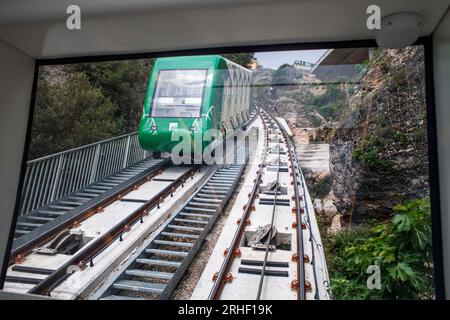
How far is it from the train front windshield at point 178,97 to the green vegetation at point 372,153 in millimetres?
1538

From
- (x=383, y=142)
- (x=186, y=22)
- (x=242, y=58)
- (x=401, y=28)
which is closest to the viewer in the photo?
(x=401, y=28)

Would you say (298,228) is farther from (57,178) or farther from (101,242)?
(57,178)

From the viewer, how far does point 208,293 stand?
1.93 m

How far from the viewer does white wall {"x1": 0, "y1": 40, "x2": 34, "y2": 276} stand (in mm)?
2018

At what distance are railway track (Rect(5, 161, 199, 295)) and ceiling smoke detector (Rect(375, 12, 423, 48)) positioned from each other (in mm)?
2137

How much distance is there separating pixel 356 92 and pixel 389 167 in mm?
552

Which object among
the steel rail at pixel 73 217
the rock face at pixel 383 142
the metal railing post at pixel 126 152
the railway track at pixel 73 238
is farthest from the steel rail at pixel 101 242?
the rock face at pixel 383 142

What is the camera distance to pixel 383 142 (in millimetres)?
1994

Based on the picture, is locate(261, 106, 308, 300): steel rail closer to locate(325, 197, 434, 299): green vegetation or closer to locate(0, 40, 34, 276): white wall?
locate(325, 197, 434, 299): green vegetation

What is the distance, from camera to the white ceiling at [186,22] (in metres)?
1.50

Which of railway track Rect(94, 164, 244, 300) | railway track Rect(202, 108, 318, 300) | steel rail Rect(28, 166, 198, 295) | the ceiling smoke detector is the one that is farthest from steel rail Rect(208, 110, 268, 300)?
the ceiling smoke detector

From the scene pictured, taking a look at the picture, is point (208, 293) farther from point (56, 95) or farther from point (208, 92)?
point (56, 95)

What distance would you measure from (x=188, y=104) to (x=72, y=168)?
1253 mm

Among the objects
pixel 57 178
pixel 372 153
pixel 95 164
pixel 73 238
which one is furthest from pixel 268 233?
pixel 57 178
